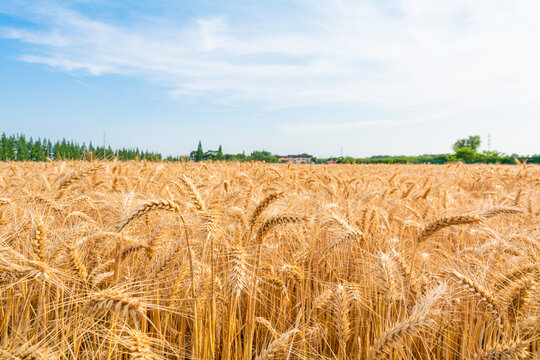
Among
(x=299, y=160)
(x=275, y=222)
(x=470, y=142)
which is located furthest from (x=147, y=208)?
(x=470, y=142)

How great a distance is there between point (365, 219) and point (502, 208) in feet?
3.24

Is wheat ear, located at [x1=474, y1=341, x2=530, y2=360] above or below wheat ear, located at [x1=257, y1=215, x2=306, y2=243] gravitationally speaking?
below

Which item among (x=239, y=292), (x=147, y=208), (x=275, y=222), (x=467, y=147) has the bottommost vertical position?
(x=239, y=292)

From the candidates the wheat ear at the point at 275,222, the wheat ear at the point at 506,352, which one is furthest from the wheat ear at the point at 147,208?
the wheat ear at the point at 506,352

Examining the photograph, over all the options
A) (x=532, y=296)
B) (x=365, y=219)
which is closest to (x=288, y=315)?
(x=365, y=219)

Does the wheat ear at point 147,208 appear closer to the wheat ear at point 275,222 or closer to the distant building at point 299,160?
the wheat ear at point 275,222

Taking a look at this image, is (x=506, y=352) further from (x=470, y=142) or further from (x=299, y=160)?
(x=470, y=142)

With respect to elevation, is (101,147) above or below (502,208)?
above

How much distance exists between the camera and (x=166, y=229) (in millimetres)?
2098

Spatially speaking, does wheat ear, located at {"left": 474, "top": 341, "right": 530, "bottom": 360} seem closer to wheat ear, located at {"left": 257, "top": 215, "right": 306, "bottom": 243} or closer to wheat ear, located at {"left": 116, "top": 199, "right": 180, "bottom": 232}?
wheat ear, located at {"left": 257, "top": 215, "right": 306, "bottom": 243}

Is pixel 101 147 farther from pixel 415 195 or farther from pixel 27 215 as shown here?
pixel 415 195

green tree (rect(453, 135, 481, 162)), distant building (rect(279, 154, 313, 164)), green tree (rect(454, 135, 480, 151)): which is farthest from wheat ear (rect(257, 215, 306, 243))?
green tree (rect(454, 135, 480, 151))

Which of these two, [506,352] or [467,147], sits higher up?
[467,147]

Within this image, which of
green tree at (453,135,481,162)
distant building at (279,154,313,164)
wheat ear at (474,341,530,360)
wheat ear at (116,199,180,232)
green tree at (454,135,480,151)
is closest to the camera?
wheat ear at (474,341,530,360)
